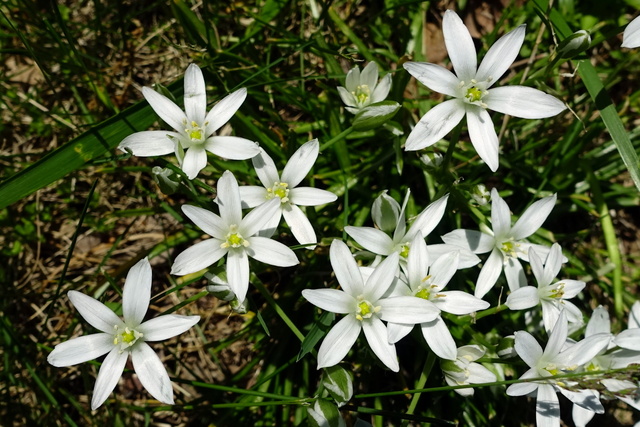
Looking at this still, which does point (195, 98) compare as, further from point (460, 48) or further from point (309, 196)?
point (460, 48)

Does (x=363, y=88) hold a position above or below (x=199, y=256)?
above

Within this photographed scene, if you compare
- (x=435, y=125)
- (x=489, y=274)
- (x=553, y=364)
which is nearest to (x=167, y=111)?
(x=435, y=125)

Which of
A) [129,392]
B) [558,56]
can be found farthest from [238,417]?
[558,56]

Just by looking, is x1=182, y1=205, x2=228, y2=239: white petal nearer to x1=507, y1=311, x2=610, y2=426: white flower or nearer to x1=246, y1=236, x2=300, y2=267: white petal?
x1=246, y1=236, x2=300, y2=267: white petal

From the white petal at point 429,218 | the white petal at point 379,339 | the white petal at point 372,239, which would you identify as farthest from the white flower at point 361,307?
the white petal at point 429,218

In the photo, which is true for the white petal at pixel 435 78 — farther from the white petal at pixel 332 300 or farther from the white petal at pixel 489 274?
the white petal at pixel 332 300

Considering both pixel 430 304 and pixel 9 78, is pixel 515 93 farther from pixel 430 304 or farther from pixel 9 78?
pixel 9 78

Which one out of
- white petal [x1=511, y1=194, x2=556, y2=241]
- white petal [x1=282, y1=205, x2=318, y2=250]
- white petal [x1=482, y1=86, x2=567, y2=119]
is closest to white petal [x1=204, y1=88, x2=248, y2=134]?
white petal [x1=282, y1=205, x2=318, y2=250]
